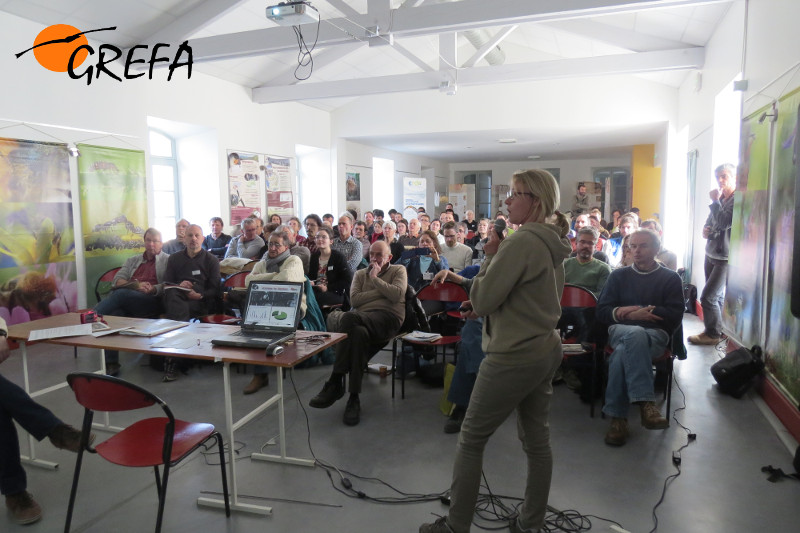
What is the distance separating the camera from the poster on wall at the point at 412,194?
1428 centimetres

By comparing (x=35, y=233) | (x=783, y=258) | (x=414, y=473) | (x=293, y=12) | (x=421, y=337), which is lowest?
(x=414, y=473)

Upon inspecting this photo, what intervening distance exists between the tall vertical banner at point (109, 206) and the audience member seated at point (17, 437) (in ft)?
13.8

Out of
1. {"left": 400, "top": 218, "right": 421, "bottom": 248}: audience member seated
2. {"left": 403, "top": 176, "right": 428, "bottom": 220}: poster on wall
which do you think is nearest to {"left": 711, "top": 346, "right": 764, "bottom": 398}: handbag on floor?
{"left": 400, "top": 218, "right": 421, "bottom": 248}: audience member seated

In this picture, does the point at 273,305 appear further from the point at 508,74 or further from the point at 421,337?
the point at 508,74

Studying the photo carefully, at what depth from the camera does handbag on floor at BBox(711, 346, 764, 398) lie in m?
3.79

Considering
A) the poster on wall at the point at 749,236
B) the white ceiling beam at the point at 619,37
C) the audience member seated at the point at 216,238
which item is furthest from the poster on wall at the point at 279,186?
the poster on wall at the point at 749,236

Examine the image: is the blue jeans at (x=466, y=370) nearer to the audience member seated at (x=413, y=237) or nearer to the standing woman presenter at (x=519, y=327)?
the standing woman presenter at (x=519, y=327)

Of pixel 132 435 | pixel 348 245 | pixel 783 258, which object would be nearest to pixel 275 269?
pixel 348 245

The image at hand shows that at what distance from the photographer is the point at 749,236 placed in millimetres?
4137

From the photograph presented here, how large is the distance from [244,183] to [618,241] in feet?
19.1

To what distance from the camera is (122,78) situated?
6734mm

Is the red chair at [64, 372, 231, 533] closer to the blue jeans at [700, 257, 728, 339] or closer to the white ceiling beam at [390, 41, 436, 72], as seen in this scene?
the blue jeans at [700, 257, 728, 339]

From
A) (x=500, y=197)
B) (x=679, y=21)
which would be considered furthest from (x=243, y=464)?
(x=500, y=197)

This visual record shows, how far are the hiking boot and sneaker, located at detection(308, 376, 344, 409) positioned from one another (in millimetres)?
603
